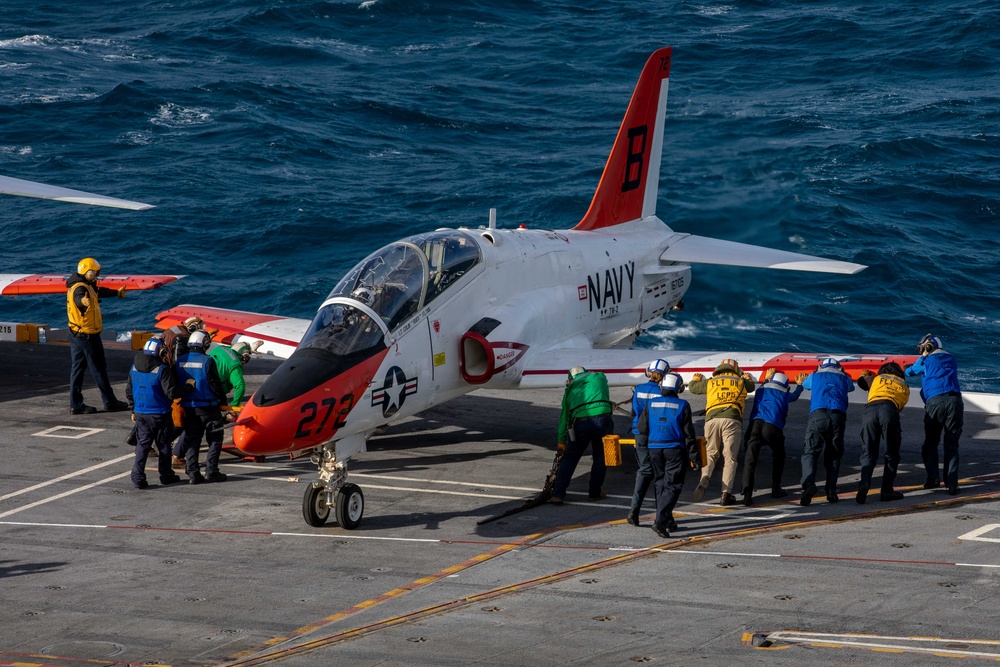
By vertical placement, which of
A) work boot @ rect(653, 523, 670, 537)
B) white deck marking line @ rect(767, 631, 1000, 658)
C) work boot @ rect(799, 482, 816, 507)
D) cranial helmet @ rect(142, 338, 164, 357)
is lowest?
white deck marking line @ rect(767, 631, 1000, 658)

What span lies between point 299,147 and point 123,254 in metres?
11.1

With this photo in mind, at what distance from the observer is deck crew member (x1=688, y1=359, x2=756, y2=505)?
612 inches

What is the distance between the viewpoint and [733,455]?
1556 centimetres

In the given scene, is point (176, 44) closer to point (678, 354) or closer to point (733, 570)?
point (678, 354)

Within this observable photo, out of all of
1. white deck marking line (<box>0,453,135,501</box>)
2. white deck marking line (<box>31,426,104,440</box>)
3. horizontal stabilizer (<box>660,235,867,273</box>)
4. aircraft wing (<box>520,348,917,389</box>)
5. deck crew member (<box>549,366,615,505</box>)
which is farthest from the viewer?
horizontal stabilizer (<box>660,235,867,273</box>)

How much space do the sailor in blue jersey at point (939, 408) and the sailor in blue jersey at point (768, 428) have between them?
6.10 ft

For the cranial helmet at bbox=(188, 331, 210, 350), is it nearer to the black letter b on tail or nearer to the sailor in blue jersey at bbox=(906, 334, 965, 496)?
the black letter b on tail

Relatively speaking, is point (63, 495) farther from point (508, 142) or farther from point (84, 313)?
point (508, 142)

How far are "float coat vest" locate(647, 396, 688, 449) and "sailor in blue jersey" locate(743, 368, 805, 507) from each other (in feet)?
5.82

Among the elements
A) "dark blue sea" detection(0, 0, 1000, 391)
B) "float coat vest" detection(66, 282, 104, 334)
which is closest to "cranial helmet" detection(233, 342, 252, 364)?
"float coat vest" detection(66, 282, 104, 334)

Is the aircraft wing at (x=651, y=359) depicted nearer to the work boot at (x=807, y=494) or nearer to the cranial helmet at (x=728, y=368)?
the cranial helmet at (x=728, y=368)

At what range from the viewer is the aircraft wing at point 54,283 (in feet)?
68.6

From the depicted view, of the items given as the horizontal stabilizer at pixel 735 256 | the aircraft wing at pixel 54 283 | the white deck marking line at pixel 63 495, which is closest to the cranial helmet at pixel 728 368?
the horizontal stabilizer at pixel 735 256

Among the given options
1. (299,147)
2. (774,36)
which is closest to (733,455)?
(299,147)
